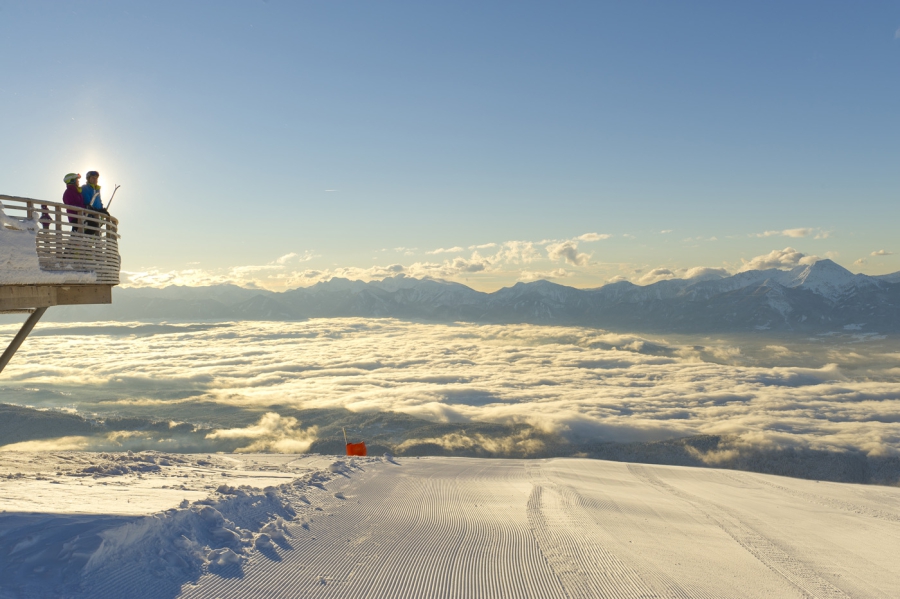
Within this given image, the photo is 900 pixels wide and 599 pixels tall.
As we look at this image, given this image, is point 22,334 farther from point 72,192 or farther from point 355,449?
point 355,449

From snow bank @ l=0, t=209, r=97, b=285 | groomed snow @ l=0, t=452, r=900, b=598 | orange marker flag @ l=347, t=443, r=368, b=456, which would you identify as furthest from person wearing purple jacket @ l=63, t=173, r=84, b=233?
orange marker flag @ l=347, t=443, r=368, b=456

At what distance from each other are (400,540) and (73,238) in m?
11.8

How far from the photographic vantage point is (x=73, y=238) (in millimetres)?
12859

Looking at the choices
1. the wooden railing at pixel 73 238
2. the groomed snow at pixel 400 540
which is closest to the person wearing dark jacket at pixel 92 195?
the wooden railing at pixel 73 238

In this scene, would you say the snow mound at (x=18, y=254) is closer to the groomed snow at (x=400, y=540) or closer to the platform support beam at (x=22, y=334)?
the platform support beam at (x=22, y=334)

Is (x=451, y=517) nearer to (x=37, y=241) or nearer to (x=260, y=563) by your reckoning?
(x=260, y=563)

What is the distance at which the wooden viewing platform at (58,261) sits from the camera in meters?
11.4

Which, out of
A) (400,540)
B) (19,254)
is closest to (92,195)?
(19,254)

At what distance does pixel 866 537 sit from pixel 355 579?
17996 millimetres

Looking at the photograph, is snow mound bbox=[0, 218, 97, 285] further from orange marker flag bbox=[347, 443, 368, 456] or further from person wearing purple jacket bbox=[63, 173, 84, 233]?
orange marker flag bbox=[347, 443, 368, 456]

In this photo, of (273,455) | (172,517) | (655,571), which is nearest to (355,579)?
(172,517)

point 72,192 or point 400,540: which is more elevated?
point 72,192

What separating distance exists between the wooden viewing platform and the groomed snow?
16.1 feet

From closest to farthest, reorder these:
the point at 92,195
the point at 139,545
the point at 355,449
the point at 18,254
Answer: the point at 139,545, the point at 18,254, the point at 92,195, the point at 355,449
